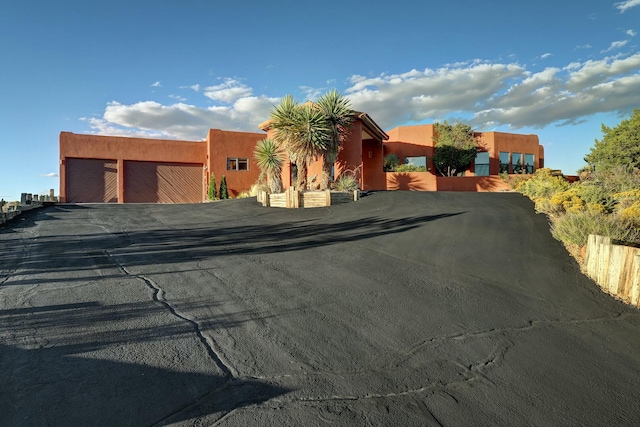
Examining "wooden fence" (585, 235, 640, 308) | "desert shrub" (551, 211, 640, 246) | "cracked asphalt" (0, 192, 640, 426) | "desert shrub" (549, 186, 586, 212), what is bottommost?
"cracked asphalt" (0, 192, 640, 426)

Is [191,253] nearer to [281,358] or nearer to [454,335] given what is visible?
[281,358]

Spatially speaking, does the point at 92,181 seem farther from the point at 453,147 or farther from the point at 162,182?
the point at 453,147

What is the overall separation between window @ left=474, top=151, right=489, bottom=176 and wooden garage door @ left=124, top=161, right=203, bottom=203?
69.8ft

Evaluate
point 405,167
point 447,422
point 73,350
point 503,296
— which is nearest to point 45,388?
point 73,350

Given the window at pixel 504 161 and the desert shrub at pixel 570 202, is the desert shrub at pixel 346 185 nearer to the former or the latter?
the desert shrub at pixel 570 202

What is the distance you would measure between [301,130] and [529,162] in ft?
80.6

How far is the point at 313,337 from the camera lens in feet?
13.4

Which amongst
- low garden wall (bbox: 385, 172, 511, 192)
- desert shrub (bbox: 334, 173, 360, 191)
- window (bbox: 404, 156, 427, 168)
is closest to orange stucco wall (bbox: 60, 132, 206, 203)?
low garden wall (bbox: 385, 172, 511, 192)

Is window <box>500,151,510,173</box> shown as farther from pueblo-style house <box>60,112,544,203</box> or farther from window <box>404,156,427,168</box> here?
window <box>404,156,427,168</box>

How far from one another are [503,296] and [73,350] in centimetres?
515

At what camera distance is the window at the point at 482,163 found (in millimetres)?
30859

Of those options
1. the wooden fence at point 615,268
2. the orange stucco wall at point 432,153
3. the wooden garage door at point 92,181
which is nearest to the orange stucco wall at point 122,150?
the wooden garage door at point 92,181

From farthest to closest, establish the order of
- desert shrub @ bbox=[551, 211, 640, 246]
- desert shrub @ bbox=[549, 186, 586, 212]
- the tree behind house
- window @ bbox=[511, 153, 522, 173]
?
window @ bbox=[511, 153, 522, 173] → the tree behind house → desert shrub @ bbox=[549, 186, 586, 212] → desert shrub @ bbox=[551, 211, 640, 246]

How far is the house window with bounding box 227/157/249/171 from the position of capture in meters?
27.6
